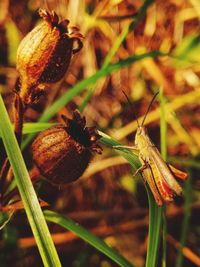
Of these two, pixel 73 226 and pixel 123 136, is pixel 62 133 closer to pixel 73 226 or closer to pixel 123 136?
pixel 73 226

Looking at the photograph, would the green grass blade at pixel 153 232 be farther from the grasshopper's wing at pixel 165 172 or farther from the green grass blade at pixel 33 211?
the green grass blade at pixel 33 211

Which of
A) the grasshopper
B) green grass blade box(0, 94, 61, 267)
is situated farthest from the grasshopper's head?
green grass blade box(0, 94, 61, 267)

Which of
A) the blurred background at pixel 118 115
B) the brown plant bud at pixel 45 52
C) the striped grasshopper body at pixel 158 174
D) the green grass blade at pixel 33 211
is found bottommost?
the blurred background at pixel 118 115

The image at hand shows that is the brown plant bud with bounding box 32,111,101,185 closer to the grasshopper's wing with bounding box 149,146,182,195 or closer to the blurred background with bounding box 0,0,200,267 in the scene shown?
the grasshopper's wing with bounding box 149,146,182,195

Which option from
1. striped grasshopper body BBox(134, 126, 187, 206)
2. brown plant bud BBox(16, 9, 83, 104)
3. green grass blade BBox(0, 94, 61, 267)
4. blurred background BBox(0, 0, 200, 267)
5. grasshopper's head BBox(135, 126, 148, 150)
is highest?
brown plant bud BBox(16, 9, 83, 104)

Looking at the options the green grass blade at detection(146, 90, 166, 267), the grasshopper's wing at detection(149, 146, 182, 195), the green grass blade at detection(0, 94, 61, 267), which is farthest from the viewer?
the grasshopper's wing at detection(149, 146, 182, 195)

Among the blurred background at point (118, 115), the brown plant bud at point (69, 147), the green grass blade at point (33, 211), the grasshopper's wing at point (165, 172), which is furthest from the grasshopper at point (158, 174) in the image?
the blurred background at point (118, 115)

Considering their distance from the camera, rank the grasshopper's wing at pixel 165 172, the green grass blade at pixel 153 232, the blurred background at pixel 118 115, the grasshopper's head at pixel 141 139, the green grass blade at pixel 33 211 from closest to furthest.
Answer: the green grass blade at pixel 33 211
the green grass blade at pixel 153 232
the grasshopper's wing at pixel 165 172
the grasshopper's head at pixel 141 139
the blurred background at pixel 118 115

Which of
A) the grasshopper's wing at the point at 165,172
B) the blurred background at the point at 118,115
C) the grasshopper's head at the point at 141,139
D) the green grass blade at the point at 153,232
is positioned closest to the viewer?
the green grass blade at the point at 153,232

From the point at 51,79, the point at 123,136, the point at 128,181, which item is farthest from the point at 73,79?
the point at 51,79
